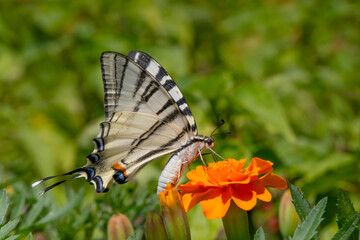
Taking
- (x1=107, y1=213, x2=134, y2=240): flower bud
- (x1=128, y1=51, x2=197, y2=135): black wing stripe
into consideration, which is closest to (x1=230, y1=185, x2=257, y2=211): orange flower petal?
(x1=107, y1=213, x2=134, y2=240): flower bud

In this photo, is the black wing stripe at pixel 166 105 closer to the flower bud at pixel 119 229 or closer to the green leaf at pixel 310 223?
the flower bud at pixel 119 229

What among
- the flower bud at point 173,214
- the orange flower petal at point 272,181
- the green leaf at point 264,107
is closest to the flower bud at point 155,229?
the flower bud at point 173,214

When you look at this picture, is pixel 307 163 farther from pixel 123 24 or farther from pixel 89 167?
pixel 123 24

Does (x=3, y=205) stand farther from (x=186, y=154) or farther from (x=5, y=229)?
(x=186, y=154)

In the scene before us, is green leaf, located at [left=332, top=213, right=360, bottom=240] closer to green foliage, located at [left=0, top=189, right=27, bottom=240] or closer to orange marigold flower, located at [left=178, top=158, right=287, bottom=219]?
orange marigold flower, located at [left=178, top=158, right=287, bottom=219]

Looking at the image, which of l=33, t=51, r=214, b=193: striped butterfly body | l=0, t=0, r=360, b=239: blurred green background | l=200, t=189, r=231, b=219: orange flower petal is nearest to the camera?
l=200, t=189, r=231, b=219: orange flower petal

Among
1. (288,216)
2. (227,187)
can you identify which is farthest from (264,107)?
(227,187)

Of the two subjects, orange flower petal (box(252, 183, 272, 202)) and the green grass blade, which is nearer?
orange flower petal (box(252, 183, 272, 202))
